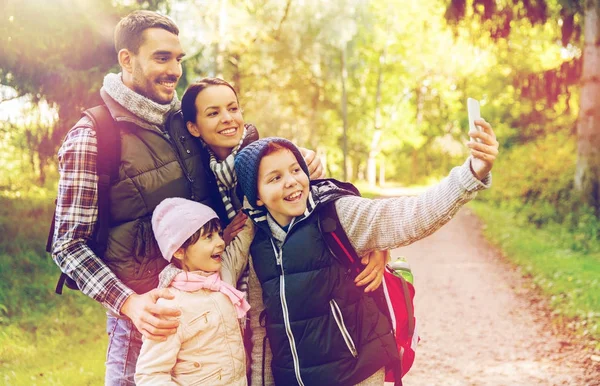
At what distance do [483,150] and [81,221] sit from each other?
1.59 m

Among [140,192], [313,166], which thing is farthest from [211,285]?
[313,166]

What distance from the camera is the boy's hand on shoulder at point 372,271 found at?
2.27 metres

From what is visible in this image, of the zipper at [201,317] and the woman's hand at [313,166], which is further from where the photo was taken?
the woman's hand at [313,166]

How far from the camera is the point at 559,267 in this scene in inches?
328

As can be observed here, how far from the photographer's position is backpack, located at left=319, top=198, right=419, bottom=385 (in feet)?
7.27

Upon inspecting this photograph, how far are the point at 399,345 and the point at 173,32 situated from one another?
1782 millimetres

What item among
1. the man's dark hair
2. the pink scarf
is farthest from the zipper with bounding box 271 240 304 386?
the man's dark hair

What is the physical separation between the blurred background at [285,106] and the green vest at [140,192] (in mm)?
2838

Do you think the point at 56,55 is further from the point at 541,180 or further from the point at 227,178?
the point at 541,180

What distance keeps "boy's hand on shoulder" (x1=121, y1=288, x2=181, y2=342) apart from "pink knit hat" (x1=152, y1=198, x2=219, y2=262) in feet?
0.55

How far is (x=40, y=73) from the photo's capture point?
26.1 feet

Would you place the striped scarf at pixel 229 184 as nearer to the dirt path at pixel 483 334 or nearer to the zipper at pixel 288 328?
the zipper at pixel 288 328

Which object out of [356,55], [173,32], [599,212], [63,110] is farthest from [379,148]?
[173,32]

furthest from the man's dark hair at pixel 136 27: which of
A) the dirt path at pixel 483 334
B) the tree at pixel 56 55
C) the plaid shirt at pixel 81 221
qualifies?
the tree at pixel 56 55
